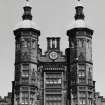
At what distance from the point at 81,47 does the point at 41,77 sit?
8530mm

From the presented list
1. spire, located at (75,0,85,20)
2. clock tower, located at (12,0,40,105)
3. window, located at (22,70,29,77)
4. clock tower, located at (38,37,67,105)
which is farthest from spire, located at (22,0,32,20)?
window, located at (22,70,29,77)

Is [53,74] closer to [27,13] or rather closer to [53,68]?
[53,68]

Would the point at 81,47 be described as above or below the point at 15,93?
above

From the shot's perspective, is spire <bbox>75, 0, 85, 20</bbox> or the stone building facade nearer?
the stone building facade

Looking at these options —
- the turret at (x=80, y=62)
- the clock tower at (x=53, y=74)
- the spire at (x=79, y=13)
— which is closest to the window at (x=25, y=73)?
the clock tower at (x=53, y=74)

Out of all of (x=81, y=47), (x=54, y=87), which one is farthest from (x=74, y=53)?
(x=54, y=87)

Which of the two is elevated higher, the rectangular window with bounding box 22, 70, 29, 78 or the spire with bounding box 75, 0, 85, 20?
the spire with bounding box 75, 0, 85, 20

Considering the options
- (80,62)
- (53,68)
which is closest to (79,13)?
(80,62)

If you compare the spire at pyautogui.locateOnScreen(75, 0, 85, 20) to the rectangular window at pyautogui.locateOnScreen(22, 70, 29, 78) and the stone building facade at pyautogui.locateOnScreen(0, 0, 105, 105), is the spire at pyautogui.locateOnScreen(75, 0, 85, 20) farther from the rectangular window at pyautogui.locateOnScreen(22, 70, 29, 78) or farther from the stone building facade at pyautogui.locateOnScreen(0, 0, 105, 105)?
the rectangular window at pyautogui.locateOnScreen(22, 70, 29, 78)

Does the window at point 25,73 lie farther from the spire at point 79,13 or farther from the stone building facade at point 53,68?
the spire at point 79,13

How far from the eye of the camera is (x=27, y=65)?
7694cm

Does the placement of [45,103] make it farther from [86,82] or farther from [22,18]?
[22,18]

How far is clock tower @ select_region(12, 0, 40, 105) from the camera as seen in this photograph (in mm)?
75188

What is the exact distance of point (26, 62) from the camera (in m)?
76.9
